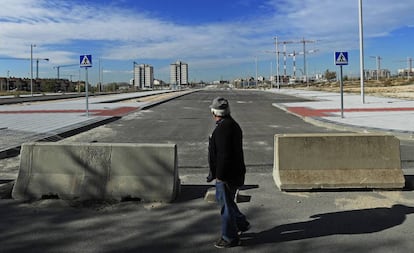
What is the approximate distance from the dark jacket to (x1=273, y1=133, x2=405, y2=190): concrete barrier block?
2429mm

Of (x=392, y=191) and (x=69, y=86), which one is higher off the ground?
(x=69, y=86)

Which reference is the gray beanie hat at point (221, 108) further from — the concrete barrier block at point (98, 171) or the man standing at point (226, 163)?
the concrete barrier block at point (98, 171)

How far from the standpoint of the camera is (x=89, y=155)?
6.86m

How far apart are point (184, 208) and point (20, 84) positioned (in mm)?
142401

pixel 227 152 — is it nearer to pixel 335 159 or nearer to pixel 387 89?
pixel 335 159

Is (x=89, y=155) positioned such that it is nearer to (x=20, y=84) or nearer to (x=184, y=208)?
A: (x=184, y=208)

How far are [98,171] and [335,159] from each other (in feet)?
11.6

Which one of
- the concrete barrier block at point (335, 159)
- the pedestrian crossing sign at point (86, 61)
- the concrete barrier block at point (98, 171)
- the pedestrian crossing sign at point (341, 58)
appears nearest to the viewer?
the concrete barrier block at point (98, 171)

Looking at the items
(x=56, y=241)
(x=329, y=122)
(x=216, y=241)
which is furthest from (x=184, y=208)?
(x=329, y=122)

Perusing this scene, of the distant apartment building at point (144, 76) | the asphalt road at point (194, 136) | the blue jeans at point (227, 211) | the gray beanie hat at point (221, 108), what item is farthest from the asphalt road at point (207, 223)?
the distant apartment building at point (144, 76)

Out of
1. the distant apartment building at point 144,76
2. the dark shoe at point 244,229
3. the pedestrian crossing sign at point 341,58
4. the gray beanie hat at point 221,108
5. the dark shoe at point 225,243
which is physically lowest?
the dark shoe at point 225,243

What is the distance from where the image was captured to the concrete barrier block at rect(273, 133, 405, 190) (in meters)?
7.11

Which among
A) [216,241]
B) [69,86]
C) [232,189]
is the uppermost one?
[69,86]

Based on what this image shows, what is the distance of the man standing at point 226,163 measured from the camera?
188 inches
